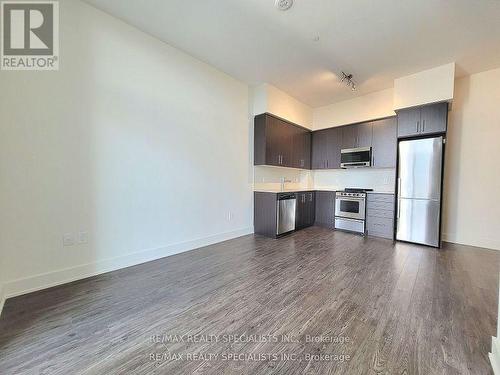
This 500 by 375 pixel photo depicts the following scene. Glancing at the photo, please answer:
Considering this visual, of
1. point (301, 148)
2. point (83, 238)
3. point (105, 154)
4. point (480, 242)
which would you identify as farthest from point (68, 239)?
point (480, 242)

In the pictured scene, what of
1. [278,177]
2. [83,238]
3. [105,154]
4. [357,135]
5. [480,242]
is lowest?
[480,242]

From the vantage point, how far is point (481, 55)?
3.15 m

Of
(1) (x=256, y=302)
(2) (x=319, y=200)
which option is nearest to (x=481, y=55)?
(2) (x=319, y=200)

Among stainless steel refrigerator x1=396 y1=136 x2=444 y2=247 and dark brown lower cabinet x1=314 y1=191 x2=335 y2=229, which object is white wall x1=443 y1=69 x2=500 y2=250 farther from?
dark brown lower cabinet x1=314 y1=191 x2=335 y2=229

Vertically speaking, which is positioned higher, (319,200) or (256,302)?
(319,200)

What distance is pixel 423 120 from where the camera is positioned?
371 centimetres

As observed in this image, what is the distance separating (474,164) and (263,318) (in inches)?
182

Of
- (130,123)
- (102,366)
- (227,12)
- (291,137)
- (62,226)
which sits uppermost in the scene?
(227,12)

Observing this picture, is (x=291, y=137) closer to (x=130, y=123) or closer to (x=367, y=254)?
(x=367, y=254)

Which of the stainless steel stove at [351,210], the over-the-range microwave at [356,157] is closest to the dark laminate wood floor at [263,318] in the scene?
the stainless steel stove at [351,210]

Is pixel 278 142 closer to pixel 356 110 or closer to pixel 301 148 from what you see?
pixel 301 148

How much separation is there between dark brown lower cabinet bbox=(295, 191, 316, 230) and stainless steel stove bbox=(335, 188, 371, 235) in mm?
579

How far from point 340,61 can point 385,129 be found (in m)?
1.89

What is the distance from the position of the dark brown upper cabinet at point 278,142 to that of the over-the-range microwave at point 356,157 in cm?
92
